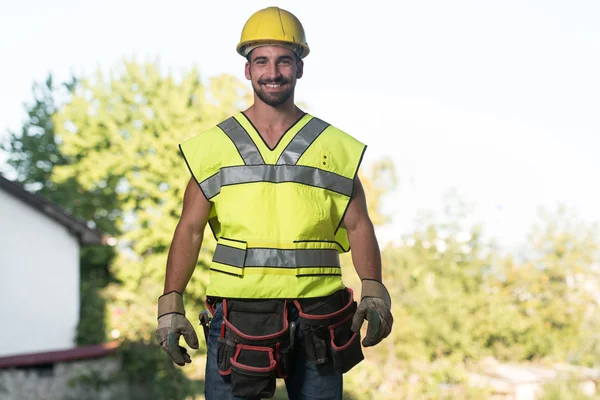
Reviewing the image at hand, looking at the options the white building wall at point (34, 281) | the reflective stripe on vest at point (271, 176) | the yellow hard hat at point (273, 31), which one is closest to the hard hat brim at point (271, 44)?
the yellow hard hat at point (273, 31)

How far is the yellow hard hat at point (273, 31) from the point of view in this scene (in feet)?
12.8

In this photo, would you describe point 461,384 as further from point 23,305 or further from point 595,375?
point 23,305

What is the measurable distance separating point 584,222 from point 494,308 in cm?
258

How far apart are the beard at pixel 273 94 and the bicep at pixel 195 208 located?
1.57ft

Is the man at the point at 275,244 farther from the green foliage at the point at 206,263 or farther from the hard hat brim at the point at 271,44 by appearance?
the green foliage at the point at 206,263

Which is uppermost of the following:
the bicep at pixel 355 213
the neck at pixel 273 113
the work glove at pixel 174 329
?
the neck at pixel 273 113

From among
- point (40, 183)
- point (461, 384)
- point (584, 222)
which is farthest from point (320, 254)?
point (40, 183)

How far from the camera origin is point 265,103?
398cm

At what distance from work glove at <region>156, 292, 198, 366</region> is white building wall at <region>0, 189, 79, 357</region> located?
14.0 m

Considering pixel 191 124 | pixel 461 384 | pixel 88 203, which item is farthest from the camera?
pixel 88 203

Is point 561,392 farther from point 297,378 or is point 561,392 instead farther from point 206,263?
point 206,263

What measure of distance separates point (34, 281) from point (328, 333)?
15368mm

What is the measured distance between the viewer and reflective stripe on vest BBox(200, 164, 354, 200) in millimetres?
3783

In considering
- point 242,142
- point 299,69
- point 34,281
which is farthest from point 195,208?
point 34,281
